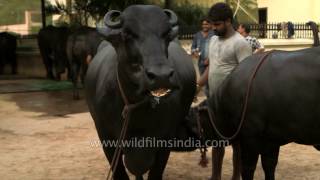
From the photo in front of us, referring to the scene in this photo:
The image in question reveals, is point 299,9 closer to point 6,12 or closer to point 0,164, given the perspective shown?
point 6,12

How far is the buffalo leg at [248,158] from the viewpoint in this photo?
186 inches

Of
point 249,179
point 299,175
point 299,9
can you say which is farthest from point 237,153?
point 299,9

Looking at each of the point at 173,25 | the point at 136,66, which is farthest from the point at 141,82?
the point at 173,25

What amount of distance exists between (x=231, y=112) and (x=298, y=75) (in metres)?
0.74

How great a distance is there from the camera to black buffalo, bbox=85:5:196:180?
348cm

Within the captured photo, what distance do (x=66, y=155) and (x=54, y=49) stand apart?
10364 millimetres

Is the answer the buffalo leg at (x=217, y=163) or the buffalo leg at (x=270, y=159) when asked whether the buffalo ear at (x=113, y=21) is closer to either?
the buffalo leg at (x=270, y=159)

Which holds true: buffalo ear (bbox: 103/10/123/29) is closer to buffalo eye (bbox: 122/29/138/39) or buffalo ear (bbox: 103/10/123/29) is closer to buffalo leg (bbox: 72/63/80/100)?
buffalo eye (bbox: 122/29/138/39)

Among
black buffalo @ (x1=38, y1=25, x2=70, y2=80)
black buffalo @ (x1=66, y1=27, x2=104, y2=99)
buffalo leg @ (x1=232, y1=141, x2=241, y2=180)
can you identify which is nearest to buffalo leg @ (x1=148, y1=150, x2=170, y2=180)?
buffalo leg @ (x1=232, y1=141, x2=241, y2=180)

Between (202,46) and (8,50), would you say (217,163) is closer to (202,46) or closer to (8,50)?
(202,46)

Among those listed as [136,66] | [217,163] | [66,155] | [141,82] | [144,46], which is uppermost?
[144,46]

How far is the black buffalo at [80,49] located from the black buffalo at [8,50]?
22.5 feet

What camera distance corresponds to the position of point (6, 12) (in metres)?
22.4

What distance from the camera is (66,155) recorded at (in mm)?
7559
